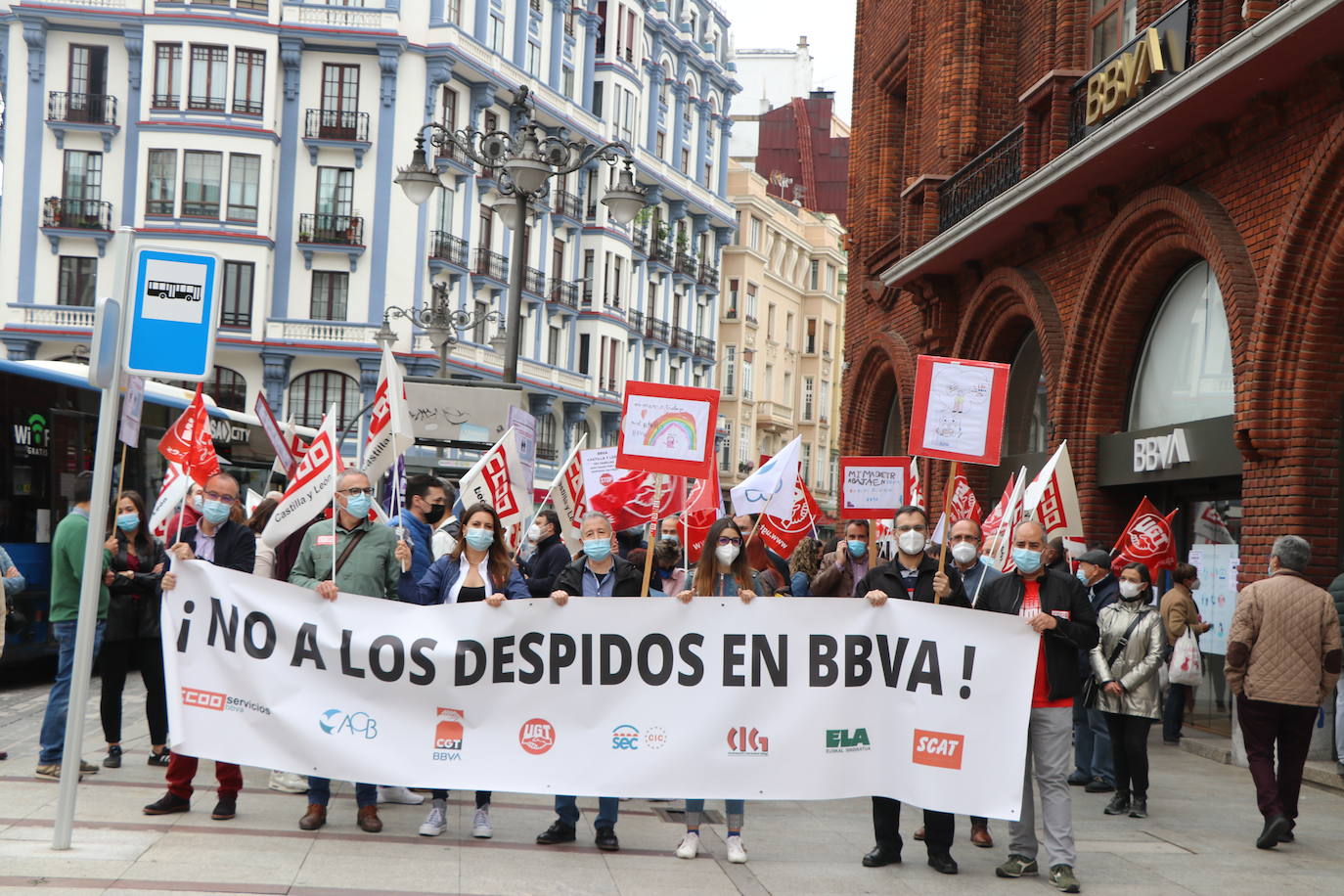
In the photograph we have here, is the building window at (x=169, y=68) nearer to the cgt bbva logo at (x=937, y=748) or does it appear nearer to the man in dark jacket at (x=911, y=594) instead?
the man in dark jacket at (x=911, y=594)

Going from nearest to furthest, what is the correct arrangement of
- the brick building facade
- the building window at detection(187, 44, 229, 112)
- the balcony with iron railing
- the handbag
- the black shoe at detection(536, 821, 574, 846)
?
the black shoe at detection(536, 821, 574, 846), the handbag, the brick building facade, the balcony with iron railing, the building window at detection(187, 44, 229, 112)

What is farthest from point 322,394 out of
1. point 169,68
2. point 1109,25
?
point 1109,25

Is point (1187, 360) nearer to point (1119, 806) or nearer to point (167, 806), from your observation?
point (1119, 806)

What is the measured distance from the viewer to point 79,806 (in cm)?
872

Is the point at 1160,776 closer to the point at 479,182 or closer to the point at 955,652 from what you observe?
the point at 955,652

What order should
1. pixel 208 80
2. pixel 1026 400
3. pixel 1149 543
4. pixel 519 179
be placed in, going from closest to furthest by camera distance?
pixel 1149 543 → pixel 519 179 → pixel 1026 400 → pixel 208 80

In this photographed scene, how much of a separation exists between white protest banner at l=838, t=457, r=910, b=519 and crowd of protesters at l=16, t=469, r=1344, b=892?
405 centimetres

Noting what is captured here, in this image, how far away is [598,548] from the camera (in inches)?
354

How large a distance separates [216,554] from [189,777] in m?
1.46

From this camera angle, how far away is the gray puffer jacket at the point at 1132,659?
1038 centimetres

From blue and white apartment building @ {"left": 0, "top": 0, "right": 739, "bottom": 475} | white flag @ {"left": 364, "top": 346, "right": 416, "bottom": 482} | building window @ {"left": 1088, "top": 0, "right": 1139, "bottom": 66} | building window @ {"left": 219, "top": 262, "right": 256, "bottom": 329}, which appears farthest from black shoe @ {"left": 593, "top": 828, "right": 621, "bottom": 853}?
building window @ {"left": 219, "top": 262, "right": 256, "bottom": 329}

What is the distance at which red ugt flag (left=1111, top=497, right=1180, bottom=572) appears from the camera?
537 inches

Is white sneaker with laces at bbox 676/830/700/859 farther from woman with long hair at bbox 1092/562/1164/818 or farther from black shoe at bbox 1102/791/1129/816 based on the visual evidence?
black shoe at bbox 1102/791/1129/816

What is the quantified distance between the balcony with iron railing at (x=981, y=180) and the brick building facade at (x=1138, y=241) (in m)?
0.04
